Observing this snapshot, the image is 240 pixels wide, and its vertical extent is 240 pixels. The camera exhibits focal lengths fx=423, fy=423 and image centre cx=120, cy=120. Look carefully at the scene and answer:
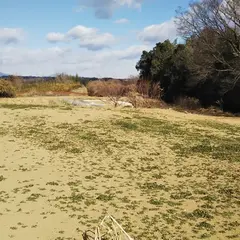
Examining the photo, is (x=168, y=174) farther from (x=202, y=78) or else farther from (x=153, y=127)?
(x=202, y=78)

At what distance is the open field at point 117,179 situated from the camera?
17.4 ft

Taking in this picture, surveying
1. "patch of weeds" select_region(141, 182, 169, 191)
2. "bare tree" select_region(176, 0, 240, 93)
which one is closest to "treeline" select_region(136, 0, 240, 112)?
"bare tree" select_region(176, 0, 240, 93)

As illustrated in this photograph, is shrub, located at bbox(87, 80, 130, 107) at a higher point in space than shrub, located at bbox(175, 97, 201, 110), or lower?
higher

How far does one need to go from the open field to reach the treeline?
13981 millimetres

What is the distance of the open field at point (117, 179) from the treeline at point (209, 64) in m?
14.0

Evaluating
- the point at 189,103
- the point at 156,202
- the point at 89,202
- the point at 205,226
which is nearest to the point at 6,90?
the point at 189,103

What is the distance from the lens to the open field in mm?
5305

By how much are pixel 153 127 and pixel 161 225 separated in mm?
7090

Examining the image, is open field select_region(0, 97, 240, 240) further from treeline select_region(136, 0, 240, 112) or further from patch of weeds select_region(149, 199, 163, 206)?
treeline select_region(136, 0, 240, 112)

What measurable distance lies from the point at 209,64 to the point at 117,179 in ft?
67.0

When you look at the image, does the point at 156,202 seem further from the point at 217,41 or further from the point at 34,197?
the point at 217,41

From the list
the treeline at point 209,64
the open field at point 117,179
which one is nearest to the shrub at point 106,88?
the treeline at point 209,64

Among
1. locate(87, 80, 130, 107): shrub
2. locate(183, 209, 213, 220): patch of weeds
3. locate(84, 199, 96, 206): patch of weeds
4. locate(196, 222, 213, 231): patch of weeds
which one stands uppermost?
locate(87, 80, 130, 107): shrub

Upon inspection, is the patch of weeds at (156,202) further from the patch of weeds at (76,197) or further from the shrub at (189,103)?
the shrub at (189,103)
